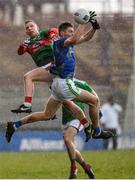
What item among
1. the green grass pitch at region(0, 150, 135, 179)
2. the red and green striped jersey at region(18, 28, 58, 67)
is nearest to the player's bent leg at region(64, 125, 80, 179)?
the green grass pitch at region(0, 150, 135, 179)

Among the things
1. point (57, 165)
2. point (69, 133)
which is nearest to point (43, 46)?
point (69, 133)

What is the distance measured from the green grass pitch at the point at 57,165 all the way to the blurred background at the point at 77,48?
2.40 feet

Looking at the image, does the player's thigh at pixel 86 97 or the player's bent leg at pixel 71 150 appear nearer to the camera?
the player's thigh at pixel 86 97

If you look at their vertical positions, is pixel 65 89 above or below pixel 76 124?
above

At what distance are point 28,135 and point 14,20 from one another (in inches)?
146

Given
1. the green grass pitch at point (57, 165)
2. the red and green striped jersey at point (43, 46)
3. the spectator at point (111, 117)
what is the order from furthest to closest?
the spectator at point (111, 117) → the green grass pitch at point (57, 165) → the red and green striped jersey at point (43, 46)

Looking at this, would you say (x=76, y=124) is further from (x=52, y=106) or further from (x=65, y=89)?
(x=65, y=89)

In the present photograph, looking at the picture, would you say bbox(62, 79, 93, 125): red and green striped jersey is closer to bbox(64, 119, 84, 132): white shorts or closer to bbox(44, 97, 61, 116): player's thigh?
bbox(64, 119, 84, 132): white shorts

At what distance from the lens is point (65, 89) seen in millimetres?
14156

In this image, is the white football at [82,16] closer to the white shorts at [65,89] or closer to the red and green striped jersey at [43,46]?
the white shorts at [65,89]

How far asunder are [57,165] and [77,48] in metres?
2.34

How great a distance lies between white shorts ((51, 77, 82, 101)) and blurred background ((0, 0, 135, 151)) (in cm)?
439

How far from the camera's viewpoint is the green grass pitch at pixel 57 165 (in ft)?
51.4

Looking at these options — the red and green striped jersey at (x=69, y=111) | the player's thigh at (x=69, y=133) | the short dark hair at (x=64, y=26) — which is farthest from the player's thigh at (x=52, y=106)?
the short dark hair at (x=64, y=26)
